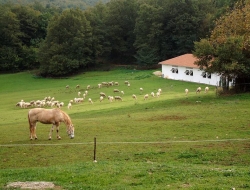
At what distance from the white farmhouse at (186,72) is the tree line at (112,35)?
13793 millimetres

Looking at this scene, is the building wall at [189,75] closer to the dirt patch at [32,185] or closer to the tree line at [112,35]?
the tree line at [112,35]

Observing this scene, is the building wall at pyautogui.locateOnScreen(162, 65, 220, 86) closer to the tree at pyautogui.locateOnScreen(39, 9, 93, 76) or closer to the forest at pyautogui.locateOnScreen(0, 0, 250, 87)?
the forest at pyautogui.locateOnScreen(0, 0, 250, 87)

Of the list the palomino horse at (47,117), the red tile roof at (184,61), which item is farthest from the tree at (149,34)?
the palomino horse at (47,117)

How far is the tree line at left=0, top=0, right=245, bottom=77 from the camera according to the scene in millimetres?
76188

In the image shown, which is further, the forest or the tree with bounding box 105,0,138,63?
the tree with bounding box 105,0,138,63

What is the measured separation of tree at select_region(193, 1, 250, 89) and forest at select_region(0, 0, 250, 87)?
1075 inches

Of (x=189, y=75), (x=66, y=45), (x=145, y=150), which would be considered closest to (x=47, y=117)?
(x=145, y=150)

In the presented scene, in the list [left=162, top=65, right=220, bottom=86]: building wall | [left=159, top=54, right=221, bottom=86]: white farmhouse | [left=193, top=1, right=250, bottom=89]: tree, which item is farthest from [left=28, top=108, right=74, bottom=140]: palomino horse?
[left=159, top=54, right=221, bottom=86]: white farmhouse

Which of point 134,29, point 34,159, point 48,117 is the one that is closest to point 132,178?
point 34,159

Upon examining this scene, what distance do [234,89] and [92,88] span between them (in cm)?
2547

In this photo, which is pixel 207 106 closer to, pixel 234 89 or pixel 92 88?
pixel 234 89

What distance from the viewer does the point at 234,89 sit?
36.6 meters

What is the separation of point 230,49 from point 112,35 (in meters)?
56.9

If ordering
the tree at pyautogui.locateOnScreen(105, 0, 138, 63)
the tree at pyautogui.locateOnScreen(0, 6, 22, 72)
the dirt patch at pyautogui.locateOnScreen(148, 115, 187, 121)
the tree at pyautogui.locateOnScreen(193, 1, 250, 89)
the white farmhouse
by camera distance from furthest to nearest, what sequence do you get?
the tree at pyautogui.locateOnScreen(105, 0, 138, 63), the tree at pyautogui.locateOnScreen(0, 6, 22, 72), the white farmhouse, the tree at pyautogui.locateOnScreen(193, 1, 250, 89), the dirt patch at pyautogui.locateOnScreen(148, 115, 187, 121)
